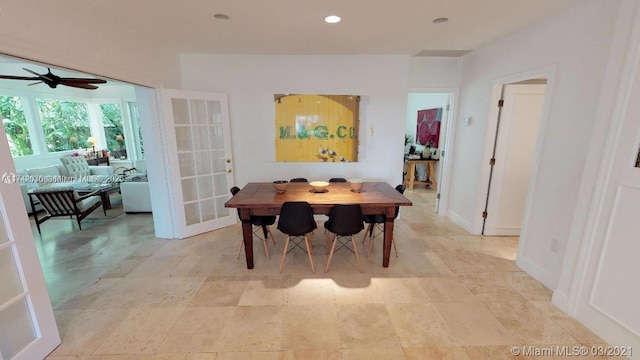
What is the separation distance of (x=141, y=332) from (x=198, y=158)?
2.34 metres

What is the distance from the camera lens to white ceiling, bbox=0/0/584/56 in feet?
7.14

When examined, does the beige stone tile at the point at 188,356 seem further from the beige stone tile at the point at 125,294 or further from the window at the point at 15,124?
the window at the point at 15,124

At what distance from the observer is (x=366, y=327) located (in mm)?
1999

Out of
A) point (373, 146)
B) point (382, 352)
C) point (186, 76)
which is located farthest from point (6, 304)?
point (373, 146)

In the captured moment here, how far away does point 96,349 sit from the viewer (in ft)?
5.98

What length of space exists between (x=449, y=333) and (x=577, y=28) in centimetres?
276

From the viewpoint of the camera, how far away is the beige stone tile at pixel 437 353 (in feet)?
5.71

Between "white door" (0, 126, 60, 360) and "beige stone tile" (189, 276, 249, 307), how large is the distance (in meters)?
0.93

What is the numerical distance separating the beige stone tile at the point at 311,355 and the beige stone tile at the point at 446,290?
41.6 inches

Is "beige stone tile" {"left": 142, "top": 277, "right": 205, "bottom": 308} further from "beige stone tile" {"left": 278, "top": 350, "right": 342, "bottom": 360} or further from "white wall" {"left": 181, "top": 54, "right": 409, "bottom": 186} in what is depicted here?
"white wall" {"left": 181, "top": 54, "right": 409, "bottom": 186}

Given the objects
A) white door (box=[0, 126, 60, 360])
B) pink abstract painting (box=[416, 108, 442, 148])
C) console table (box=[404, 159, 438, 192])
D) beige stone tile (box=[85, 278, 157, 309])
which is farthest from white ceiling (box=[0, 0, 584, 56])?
console table (box=[404, 159, 438, 192])

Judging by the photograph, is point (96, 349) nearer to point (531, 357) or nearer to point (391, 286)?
point (391, 286)

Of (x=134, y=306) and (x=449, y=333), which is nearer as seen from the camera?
(x=449, y=333)

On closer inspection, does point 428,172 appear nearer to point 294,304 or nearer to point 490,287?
point 490,287
